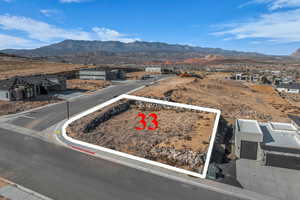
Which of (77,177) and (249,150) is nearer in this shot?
(77,177)

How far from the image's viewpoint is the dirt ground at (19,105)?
3416 centimetres

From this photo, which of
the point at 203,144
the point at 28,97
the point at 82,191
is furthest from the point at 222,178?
the point at 28,97

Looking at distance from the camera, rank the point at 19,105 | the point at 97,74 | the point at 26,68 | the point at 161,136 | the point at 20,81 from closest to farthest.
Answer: the point at 161,136 → the point at 19,105 → the point at 20,81 → the point at 97,74 → the point at 26,68

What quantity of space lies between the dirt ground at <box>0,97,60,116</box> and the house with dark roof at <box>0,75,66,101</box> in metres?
2.34

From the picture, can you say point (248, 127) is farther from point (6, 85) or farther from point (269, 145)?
point (6, 85)

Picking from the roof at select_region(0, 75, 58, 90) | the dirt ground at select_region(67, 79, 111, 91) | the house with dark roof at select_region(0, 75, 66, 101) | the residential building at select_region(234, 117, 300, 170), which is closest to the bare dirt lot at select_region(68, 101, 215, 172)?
the residential building at select_region(234, 117, 300, 170)

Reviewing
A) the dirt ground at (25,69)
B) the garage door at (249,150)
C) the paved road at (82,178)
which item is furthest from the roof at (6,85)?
the garage door at (249,150)

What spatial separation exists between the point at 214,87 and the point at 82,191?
5876 centimetres

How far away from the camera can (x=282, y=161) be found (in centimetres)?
1881

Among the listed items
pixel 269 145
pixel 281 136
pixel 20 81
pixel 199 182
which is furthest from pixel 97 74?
pixel 199 182

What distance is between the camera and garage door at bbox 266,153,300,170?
1853cm

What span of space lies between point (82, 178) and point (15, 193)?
15.3 feet

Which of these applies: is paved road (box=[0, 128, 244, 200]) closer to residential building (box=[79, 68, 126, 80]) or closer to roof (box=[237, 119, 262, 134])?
roof (box=[237, 119, 262, 134])

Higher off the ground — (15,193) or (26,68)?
(26,68)
